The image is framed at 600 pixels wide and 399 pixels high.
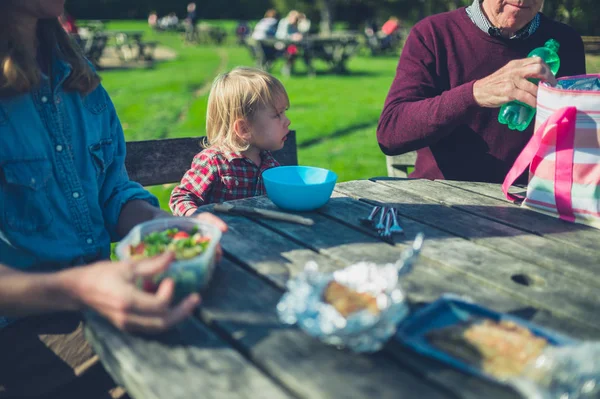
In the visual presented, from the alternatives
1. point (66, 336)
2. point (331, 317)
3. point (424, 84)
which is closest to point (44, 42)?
point (66, 336)

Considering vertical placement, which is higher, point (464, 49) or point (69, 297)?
point (464, 49)

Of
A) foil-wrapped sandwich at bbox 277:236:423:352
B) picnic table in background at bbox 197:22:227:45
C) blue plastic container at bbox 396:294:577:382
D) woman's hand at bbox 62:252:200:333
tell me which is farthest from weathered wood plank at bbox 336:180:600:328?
picnic table in background at bbox 197:22:227:45

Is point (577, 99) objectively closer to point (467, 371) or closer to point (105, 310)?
point (467, 371)

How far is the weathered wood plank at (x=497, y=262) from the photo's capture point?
1204 mm

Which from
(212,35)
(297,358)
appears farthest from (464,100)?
(212,35)

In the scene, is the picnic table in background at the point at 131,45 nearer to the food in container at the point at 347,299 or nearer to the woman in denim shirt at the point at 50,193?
the woman in denim shirt at the point at 50,193

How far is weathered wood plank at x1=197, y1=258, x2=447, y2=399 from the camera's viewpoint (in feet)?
2.92

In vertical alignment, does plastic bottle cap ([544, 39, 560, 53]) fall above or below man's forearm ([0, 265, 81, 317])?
above

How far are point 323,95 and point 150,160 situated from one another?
25.7 ft

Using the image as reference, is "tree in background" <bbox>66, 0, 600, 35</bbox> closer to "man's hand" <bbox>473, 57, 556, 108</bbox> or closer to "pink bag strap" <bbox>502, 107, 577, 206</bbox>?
"man's hand" <bbox>473, 57, 556, 108</bbox>

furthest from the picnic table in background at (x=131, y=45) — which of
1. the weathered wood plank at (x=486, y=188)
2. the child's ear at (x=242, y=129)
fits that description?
the weathered wood plank at (x=486, y=188)

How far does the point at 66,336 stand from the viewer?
1.46m

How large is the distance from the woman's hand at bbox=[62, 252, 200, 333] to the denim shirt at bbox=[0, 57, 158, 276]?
1.65ft

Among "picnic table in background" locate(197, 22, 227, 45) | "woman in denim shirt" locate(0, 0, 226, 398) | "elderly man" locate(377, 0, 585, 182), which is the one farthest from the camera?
"picnic table in background" locate(197, 22, 227, 45)
